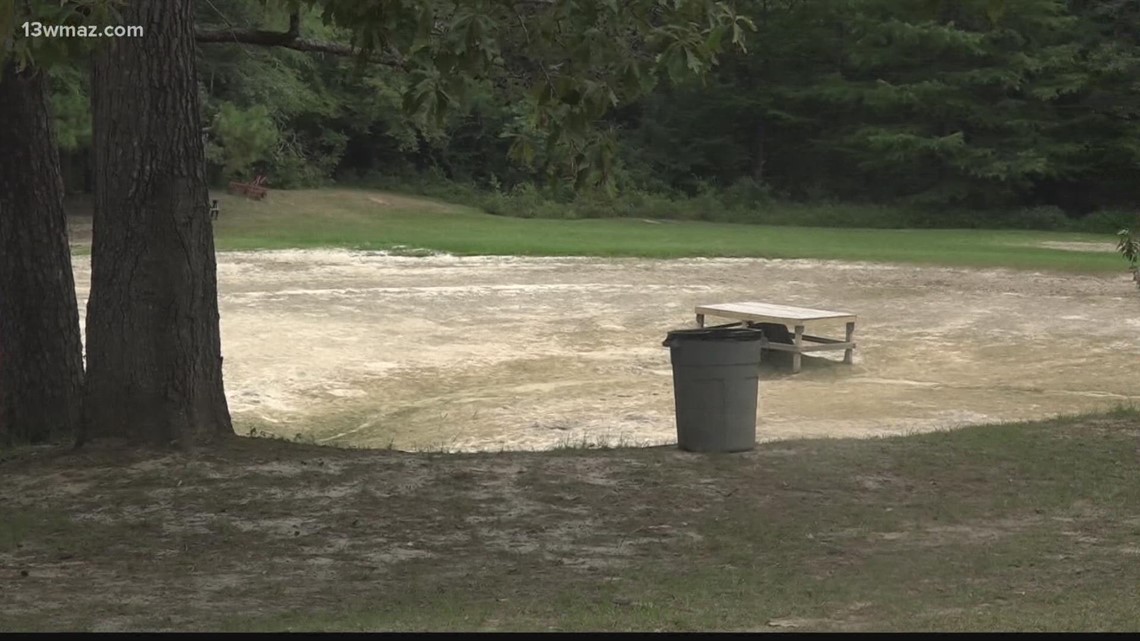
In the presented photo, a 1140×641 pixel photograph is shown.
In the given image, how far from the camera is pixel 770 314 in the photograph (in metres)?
16.1

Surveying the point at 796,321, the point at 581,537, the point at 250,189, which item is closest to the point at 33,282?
the point at 581,537

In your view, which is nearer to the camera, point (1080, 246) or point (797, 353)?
point (797, 353)

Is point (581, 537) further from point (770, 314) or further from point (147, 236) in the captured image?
point (770, 314)

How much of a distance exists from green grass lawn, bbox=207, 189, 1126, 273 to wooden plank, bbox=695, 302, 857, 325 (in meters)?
A: 9.34

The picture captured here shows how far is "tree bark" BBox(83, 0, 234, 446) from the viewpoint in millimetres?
8445

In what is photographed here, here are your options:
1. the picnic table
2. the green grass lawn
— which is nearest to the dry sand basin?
the green grass lawn

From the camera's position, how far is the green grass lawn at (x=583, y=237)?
2677 centimetres

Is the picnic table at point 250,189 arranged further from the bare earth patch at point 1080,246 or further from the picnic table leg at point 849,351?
the picnic table leg at point 849,351

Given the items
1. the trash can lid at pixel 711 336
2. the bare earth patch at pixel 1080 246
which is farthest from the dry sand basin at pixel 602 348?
the bare earth patch at pixel 1080 246

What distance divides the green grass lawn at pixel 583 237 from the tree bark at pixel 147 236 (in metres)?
18.1

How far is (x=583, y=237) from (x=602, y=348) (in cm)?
1393

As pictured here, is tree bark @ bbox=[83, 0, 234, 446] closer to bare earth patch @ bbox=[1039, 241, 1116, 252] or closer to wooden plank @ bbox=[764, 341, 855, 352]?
wooden plank @ bbox=[764, 341, 855, 352]

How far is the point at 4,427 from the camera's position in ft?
33.1

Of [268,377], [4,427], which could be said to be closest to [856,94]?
[268,377]
